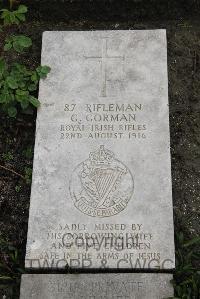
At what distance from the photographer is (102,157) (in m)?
4.32

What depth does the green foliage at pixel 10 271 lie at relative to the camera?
4.14 meters

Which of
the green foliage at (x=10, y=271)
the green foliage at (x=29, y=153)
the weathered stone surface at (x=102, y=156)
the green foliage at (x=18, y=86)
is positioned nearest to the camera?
the weathered stone surface at (x=102, y=156)

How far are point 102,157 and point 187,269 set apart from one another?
1.09 metres

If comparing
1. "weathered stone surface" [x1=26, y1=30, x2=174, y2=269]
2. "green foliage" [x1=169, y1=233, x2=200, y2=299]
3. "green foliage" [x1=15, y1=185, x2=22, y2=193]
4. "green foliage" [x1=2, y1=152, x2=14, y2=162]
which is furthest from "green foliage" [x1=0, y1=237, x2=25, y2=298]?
"green foliage" [x1=169, y1=233, x2=200, y2=299]

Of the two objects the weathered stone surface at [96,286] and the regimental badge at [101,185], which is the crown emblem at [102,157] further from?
the weathered stone surface at [96,286]

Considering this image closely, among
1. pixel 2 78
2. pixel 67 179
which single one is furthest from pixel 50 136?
pixel 2 78

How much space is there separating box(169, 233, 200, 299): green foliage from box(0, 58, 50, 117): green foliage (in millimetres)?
1673

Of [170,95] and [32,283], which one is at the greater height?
[170,95]

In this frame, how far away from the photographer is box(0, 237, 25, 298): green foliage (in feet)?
13.6

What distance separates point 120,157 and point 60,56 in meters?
1.11

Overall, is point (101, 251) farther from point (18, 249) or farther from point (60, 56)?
point (60, 56)

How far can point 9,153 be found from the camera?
4754 mm

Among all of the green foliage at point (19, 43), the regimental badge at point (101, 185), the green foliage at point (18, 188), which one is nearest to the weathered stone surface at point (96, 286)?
the regimental badge at point (101, 185)

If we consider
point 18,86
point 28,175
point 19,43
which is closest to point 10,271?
point 28,175
